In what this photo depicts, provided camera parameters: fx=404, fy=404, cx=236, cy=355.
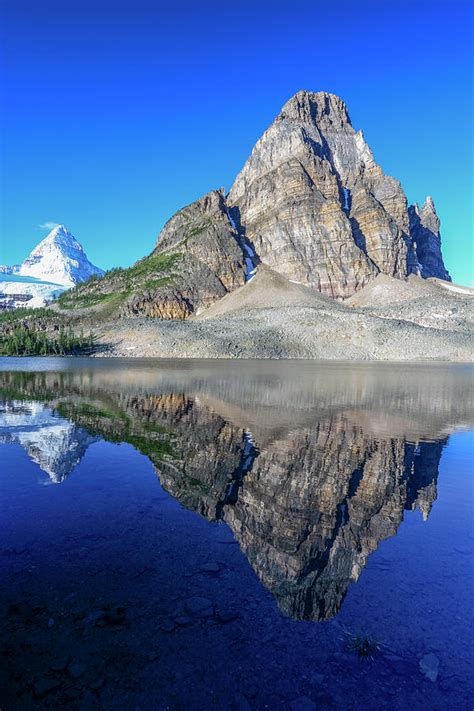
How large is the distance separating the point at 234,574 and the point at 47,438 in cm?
1412

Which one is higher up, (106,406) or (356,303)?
(356,303)

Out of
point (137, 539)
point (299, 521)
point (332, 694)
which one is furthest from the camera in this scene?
point (299, 521)

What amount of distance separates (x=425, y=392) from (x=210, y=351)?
267 feet

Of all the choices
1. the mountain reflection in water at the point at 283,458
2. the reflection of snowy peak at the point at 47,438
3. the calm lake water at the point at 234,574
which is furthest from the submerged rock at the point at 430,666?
the reflection of snowy peak at the point at 47,438

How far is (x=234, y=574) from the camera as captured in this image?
340 inches

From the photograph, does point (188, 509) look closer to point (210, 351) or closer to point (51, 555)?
point (51, 555)

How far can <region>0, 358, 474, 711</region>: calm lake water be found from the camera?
5.91 m

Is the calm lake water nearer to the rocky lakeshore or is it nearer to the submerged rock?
the submerged rock

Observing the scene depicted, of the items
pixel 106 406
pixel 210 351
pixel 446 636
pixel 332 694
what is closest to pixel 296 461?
pixel 446 636

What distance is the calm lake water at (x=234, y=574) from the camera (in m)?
5.91

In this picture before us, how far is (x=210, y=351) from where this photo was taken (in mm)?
120438

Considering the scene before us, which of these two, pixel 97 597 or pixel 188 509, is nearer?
pixel 97 597

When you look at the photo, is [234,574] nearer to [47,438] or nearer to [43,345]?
[47,438]

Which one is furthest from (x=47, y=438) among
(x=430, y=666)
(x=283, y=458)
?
(x=430, y=666)
